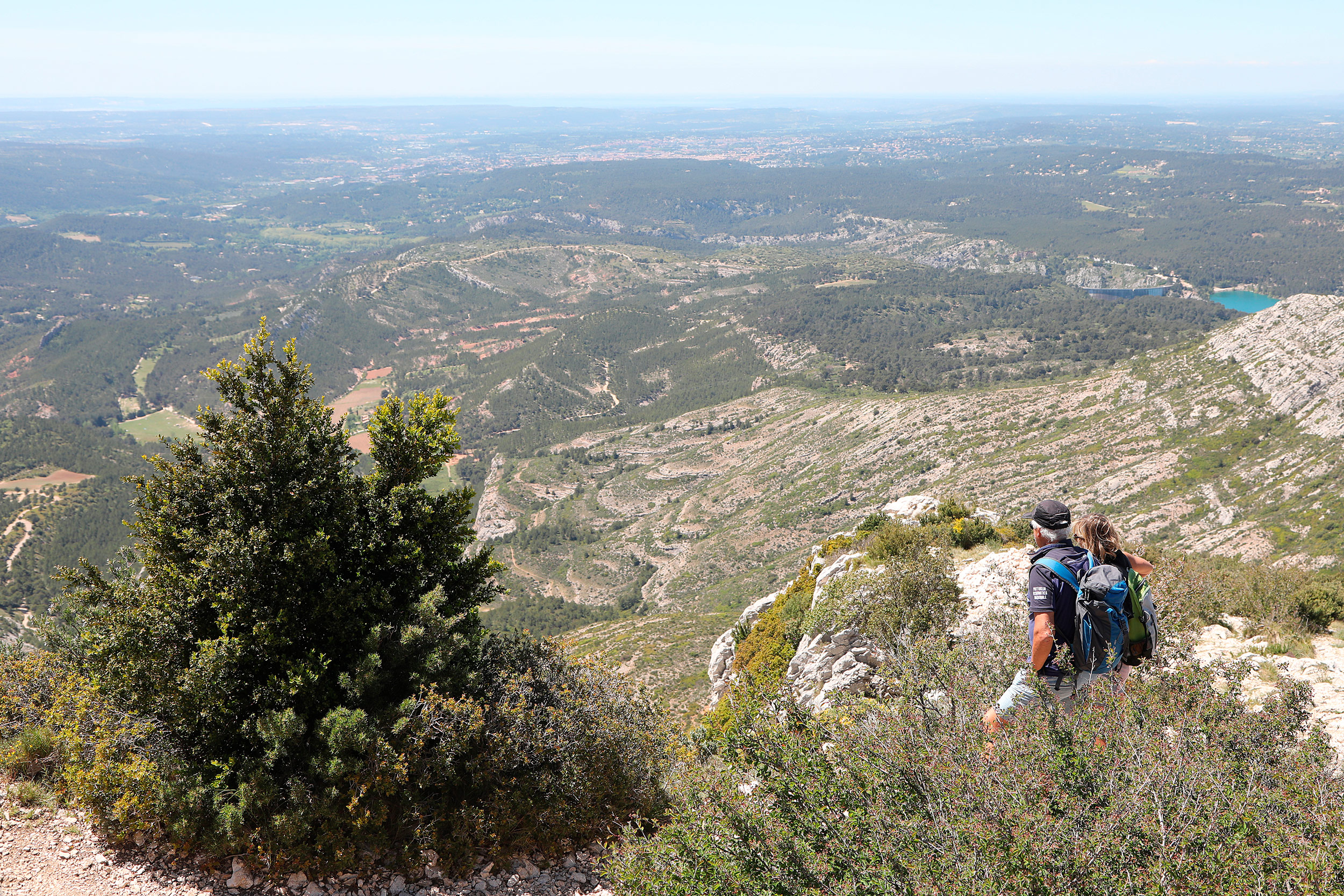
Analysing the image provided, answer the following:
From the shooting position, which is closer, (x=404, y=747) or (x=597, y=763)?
(x=404, y=747)

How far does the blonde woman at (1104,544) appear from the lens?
9078 mm

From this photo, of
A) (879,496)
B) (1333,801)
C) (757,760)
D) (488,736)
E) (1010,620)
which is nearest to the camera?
(1333,801)

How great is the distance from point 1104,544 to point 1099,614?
98 cm

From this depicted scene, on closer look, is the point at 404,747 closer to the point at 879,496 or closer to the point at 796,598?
the point at 796,598

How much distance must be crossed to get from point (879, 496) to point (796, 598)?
72020 mm

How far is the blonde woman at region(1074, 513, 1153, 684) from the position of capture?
357 inches

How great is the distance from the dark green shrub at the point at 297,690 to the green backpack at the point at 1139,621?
11539mm

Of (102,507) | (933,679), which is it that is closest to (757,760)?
(933,679)

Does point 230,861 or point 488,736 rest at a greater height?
point 488,736

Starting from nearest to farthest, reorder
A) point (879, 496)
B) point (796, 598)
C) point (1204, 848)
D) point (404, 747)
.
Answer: point (1204, 848)
point (404, 747)
point (796, 598)
point (879, 496)

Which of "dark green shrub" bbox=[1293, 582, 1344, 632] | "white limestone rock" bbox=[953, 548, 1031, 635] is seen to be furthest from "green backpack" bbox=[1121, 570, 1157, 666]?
"dark green shrub" bbox=[1293, 582, 1344, 632]

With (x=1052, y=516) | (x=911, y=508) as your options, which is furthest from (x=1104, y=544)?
(x=911, y=508)

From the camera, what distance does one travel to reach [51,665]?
20.8 m

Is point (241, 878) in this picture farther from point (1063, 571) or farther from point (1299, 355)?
point (1299, 355)
